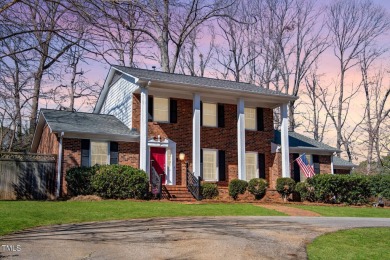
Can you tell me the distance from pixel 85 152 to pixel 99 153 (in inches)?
27.5

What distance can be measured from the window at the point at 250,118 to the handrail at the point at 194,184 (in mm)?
5961

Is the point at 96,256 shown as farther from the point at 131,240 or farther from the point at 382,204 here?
the point at 382,204

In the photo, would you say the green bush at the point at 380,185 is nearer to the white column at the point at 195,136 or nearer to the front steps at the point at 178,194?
the white column at the point at 195,136

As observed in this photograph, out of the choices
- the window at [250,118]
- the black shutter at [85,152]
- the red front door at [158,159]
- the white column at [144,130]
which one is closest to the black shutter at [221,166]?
the window at [250,118]

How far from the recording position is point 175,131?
889 inches

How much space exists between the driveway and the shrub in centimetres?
1042

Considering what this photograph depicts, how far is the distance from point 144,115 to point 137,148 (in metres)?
1.97

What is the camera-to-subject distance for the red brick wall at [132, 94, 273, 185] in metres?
22.2

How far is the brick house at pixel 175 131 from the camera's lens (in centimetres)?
2039

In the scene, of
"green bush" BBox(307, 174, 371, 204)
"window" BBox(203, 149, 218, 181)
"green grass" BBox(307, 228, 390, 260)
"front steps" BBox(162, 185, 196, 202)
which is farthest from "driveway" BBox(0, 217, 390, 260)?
"window" BBox(203, 149, 218, 181)

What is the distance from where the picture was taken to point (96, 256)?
22.3 ft

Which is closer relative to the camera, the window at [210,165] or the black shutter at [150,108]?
the black shutter at [150,108]

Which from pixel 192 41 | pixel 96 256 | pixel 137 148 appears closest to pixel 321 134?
pixel 192 41

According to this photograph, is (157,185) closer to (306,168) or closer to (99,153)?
(99,153)
